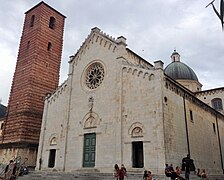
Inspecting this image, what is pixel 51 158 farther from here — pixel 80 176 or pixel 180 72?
pixel 180 72

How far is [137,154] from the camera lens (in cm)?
1984

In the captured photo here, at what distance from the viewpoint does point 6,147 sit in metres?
28.9

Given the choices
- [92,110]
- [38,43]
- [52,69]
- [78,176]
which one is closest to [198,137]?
[92,110]

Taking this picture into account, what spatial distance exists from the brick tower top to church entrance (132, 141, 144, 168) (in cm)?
1393

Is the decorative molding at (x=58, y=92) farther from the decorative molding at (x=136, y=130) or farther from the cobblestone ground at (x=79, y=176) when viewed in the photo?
the decorative molding at (x=136, y=130)

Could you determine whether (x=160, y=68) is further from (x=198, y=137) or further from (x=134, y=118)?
(x=198, y=137)

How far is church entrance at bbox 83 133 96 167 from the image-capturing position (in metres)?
21.8

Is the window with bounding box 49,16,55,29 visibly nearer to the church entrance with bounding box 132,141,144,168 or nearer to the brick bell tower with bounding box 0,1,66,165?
the brick bell tower with bounding box 0,1,66,165

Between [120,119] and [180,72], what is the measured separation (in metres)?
25.5

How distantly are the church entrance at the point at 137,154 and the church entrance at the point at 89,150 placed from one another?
3990 mm

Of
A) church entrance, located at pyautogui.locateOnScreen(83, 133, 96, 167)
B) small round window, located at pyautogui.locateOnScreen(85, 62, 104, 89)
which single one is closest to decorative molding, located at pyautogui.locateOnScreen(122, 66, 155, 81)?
small round window, located at pyautogui.locateOnScreen(85, 62, 104, 89)

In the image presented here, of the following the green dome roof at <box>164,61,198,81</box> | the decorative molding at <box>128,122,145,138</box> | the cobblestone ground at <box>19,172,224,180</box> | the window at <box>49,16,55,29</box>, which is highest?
the window at <box>49,16,55,29</box>

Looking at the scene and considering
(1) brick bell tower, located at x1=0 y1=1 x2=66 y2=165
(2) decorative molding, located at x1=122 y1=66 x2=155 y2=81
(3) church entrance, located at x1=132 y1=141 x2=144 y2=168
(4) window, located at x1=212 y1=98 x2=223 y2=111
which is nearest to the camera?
(3) church entrance, located at x1=132 y1=141 x2=144 y2=168

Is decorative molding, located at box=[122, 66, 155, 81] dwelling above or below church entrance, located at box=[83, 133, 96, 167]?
above
